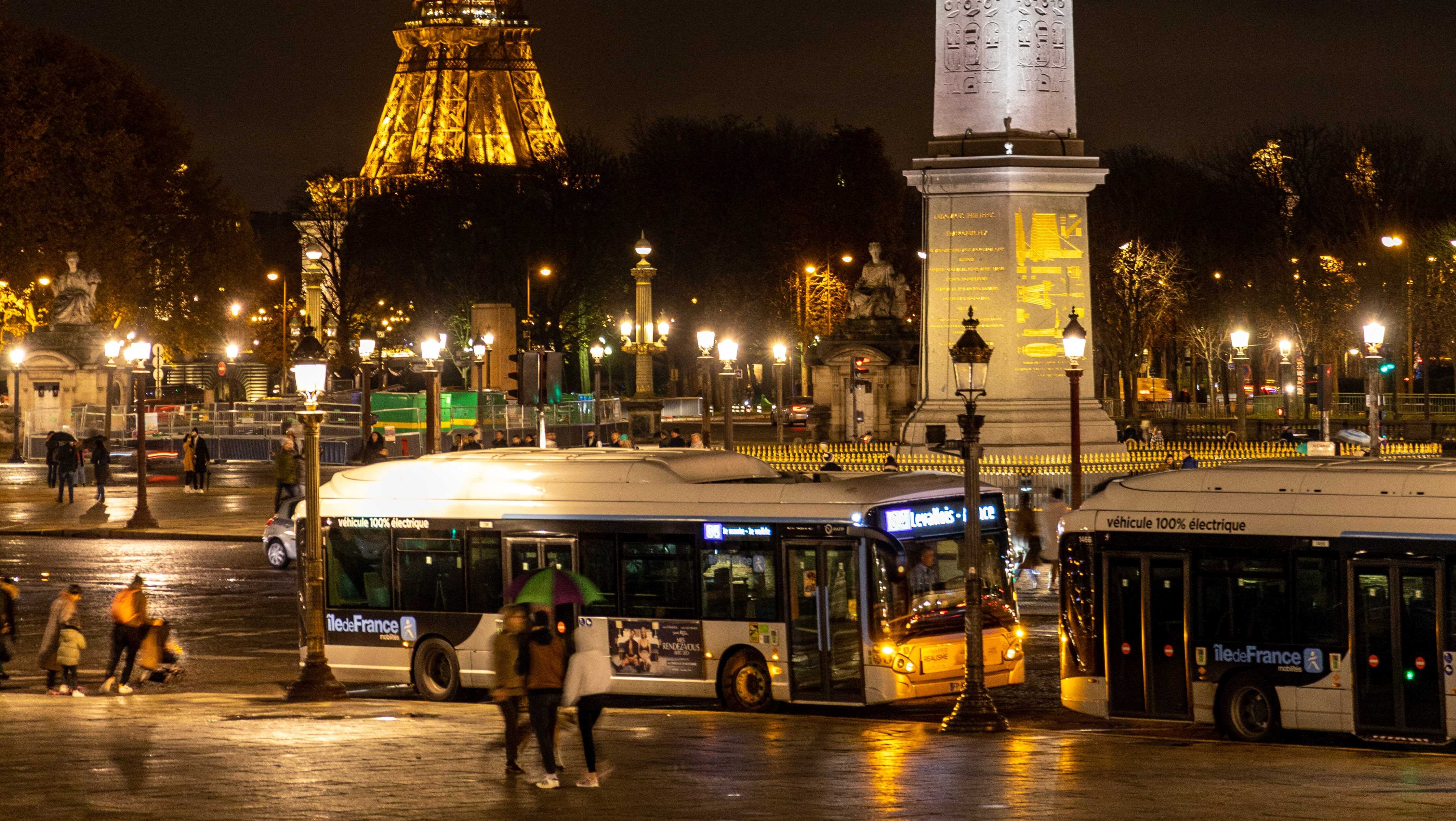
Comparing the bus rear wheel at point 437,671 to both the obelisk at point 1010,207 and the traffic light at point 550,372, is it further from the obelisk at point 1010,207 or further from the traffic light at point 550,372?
the obelisk at point 1010,207

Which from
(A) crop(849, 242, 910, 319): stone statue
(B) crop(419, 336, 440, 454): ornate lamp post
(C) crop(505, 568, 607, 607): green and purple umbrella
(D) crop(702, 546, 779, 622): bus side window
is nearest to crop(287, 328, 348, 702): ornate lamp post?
(D) crop(702, 546, 779, 622): bus side window

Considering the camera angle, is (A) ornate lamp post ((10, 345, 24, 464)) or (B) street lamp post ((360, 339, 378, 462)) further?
(A) ornate lamp post ((10, 345, 24, 464))

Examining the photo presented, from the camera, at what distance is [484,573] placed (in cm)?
1912

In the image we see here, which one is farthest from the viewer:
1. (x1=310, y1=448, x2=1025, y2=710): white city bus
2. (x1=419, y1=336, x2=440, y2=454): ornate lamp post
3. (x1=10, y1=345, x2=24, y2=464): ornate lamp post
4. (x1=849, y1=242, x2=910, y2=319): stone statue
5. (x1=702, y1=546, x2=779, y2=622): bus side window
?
(x1=10, y1=345, x2=24, y2=464): ornate lamp post

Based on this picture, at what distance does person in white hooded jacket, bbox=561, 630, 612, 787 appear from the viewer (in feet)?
42.2

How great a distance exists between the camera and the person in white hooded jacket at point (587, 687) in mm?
12867

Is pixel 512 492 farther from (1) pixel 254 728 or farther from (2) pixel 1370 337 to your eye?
(2) pixel 1370 337

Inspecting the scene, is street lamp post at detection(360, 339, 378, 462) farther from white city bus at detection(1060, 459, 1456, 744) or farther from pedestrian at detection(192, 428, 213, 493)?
white city bus at detection(1060, 459, 1456, 744)

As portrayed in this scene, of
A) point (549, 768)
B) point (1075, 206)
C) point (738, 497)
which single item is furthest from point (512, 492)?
point (1075, 206)

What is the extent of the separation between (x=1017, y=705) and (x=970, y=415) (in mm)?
2897

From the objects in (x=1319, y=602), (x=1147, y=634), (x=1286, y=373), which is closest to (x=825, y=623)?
(x=1147, y=634)

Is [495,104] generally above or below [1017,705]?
above

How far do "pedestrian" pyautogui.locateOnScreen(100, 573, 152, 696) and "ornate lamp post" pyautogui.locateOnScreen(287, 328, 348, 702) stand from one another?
1474mm

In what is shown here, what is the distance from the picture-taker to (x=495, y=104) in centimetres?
15638
